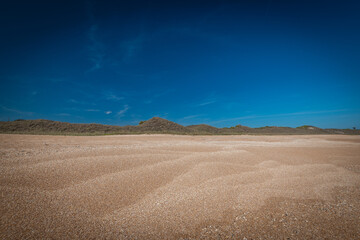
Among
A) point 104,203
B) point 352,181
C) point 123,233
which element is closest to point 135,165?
point 104,203

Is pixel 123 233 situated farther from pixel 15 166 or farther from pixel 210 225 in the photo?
pixel 15 166

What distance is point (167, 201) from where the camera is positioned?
197 cm

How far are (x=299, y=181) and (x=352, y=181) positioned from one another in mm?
1005

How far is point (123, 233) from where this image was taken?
54.7 inches

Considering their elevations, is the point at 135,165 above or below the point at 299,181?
above

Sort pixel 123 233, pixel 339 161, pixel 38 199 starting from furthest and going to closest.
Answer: pixel 339 161, pixel 38 199, pixel 123 233

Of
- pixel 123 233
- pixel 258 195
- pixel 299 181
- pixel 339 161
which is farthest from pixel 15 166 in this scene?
pixel 339 161

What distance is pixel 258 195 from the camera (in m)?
2.19

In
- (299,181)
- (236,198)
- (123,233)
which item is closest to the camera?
(123,233)

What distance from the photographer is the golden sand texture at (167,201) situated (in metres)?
1.43

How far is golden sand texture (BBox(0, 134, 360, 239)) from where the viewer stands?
1.43 metres

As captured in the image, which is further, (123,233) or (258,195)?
(258,195)

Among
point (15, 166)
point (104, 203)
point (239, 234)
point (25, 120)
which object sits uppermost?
point (25, 120)

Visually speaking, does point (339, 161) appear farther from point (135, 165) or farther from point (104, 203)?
point (104, 203)
